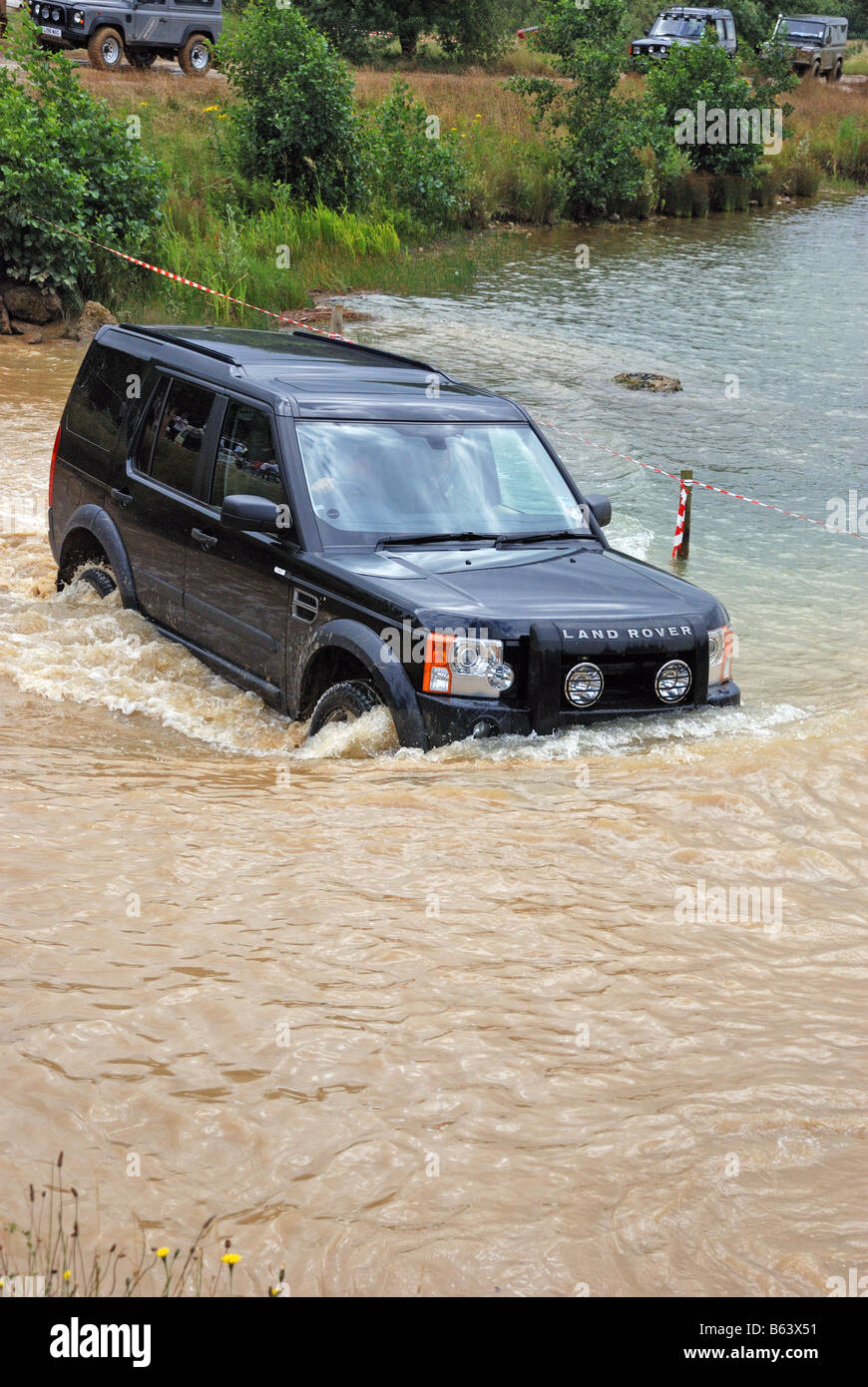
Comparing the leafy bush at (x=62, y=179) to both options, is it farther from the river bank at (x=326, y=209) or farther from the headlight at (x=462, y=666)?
the headlight at (x=462, y=666)

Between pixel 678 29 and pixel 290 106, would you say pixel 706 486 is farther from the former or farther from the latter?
pixel 678 29

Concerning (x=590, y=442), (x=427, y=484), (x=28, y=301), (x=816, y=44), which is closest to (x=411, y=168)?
(x=28, y=301)

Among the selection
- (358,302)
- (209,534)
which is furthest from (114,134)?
(209,534)

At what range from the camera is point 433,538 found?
7.05m

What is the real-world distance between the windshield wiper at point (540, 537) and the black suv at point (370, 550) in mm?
18

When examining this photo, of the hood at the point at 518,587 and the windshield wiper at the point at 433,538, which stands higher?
the windshield wiper at the point at 433,538

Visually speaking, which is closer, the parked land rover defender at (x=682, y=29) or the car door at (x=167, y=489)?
the car door at (x=167, y=489)

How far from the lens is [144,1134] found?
371 centimetres

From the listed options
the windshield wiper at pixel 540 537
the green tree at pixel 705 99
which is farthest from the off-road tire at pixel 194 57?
the windshield wiper at pixel 540 537

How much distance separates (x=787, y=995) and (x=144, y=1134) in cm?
212

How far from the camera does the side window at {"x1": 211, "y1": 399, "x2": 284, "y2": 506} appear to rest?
7199 millimetres

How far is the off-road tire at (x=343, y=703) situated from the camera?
6.48m

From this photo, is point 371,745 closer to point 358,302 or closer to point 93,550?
point 93,550

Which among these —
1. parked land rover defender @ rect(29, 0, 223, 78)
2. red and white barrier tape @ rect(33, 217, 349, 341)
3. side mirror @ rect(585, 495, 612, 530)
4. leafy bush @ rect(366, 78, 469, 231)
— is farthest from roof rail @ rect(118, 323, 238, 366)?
parked land rover defender @ rect(29, 0, 223, 78)
